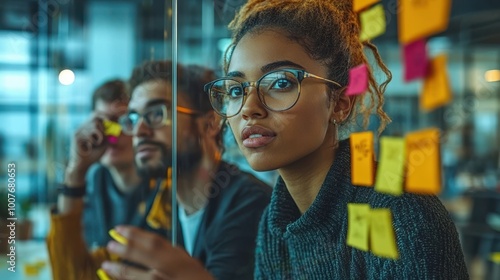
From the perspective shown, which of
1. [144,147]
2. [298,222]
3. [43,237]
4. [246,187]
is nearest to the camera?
[298,222]

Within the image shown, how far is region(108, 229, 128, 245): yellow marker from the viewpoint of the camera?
1.95 m

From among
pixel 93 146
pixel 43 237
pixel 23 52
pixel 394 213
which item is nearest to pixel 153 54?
pixel 93 146

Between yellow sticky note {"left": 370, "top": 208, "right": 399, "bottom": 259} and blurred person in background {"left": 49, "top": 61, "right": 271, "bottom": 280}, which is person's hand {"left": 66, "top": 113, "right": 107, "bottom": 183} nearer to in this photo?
blurred person in background {"left": 49, "top": 61, "right": 271, "bottom": 280}

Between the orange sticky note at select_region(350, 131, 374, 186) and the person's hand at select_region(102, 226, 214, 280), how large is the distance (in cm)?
50

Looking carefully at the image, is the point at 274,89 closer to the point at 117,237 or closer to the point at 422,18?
the point at 422,18

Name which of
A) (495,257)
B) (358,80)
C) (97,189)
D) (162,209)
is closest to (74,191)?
(97,189)

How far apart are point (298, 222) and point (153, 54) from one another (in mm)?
793

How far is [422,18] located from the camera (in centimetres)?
117

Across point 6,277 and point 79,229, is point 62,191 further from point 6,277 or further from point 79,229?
point 6,277

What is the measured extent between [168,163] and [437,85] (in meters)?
1.03

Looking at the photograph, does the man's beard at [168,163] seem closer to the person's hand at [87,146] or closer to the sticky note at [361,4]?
the person's hand at [87,146]

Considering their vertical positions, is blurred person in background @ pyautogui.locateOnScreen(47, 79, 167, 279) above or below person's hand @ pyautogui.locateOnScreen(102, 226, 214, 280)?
above

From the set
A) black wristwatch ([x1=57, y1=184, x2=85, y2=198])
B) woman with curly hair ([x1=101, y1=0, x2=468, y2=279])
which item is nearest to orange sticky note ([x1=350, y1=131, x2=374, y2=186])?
woman with curly hair ([x1=101, y1=0, x2=468, y2=279])

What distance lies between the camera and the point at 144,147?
6.73 ft
